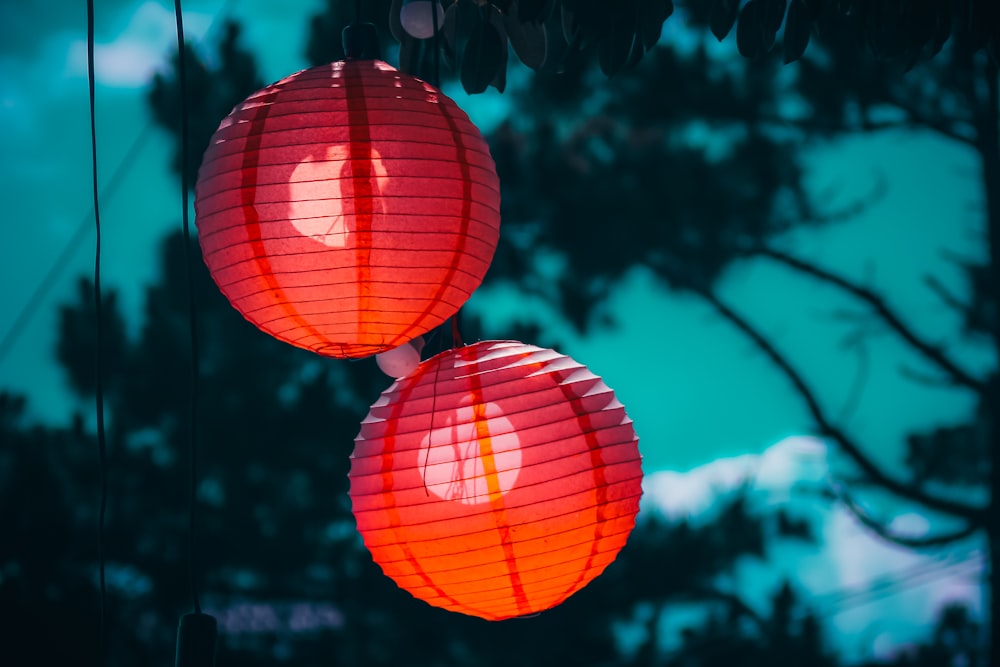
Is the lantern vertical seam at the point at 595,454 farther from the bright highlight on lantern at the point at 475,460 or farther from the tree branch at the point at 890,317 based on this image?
the tree branch at the point at 890,317

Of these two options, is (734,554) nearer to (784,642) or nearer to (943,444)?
(784,642)

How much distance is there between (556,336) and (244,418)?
39.2 inches

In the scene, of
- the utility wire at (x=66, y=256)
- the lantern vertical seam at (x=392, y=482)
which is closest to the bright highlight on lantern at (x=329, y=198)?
the lantern vertical seam at (x=392, y=482)

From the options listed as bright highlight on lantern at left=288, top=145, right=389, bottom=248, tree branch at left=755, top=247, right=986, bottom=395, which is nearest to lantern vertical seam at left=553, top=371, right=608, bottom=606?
bright highlight on lantern at left=288, top=145, right=389, bottom=248

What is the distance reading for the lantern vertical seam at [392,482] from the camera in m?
1.04

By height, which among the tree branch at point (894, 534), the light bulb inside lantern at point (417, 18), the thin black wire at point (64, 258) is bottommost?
the light bulb inside lantern at point (417, 18)

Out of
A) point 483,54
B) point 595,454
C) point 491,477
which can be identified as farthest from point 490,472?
point 483,54

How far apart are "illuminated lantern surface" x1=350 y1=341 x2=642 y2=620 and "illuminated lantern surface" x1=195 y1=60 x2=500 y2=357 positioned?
85 millimetres

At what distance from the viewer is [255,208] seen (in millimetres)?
978

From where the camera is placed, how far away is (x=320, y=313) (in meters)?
1.00

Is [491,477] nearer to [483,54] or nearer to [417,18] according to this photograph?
[417,18]

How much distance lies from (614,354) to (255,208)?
2516 millimetres

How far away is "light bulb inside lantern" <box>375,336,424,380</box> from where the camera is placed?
1165 millimetres

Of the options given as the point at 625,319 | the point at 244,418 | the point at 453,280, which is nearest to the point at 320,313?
the point at 453,280
